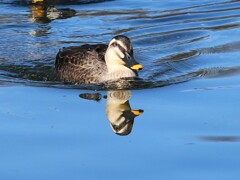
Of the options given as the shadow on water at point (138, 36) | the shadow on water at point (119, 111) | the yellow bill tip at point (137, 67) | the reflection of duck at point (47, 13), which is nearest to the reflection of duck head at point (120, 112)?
the shadow on water at point (119, 111)

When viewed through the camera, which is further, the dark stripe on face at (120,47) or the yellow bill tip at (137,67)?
the dark stripe on face at (120,47)

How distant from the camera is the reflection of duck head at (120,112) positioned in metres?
10.5

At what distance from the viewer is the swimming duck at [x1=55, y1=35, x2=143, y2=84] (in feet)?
41.9

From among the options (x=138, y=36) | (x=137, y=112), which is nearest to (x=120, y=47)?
(x=137, y=112)

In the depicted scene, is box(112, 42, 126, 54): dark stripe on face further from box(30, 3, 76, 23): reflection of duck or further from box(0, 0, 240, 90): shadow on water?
box(30, 3, 76, 23): reflection of duck

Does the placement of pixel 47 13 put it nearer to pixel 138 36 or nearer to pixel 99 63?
pixel 138 36

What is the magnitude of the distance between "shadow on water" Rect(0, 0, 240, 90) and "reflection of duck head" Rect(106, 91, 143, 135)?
19.3 inches

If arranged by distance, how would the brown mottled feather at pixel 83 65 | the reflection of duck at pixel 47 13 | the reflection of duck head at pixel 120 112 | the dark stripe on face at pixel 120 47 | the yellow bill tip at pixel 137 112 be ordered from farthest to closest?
the reflection of duck at pixel 47 13 < the brown mottled feather at pixel 83 65 < the dark stripe on face at pixel 120 47 < the yellow bill tip at pixel 137 112 < the reflection of duck head at pixel 120 112

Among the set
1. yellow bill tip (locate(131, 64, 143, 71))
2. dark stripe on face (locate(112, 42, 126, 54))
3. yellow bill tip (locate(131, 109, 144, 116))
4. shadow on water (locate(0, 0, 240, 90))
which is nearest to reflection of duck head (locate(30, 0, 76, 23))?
shadow on water (locate(0, 0, 240, 90))

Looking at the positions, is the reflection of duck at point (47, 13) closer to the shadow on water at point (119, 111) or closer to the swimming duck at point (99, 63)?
the swimming duck at point (99, 63)

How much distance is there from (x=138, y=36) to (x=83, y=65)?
123 inches

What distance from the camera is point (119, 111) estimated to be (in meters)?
11.4

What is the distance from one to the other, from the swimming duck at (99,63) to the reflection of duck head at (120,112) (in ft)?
1.94

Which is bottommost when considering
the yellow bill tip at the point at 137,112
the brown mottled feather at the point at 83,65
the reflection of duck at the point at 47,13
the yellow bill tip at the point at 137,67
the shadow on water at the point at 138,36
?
the yellow bill tip at the point at 137,112
